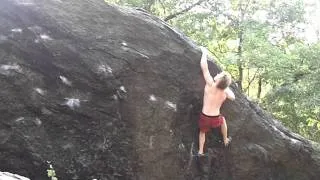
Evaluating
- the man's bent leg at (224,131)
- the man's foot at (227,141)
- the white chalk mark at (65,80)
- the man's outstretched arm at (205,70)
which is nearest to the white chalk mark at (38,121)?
the white chalk mark at (65,80)

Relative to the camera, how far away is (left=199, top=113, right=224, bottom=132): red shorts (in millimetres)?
8703

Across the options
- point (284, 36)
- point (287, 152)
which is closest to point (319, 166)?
point (287, 152)

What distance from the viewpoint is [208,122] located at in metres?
8.70

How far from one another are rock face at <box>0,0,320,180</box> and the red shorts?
0.72 feet

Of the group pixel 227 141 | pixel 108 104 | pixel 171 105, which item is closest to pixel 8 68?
pixel 108 104

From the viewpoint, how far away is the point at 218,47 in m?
26.9

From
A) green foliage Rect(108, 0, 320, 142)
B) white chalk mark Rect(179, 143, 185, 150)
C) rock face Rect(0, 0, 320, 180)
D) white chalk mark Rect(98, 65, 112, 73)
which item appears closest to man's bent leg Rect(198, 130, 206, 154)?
rock face Rect(0, 0, 320, 180)

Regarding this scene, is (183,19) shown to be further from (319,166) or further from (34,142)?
(34,142)

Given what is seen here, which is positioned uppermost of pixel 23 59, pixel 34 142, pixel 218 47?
pixel 23 59

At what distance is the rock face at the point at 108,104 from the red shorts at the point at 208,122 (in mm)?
218

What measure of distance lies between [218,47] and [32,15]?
1954 cm

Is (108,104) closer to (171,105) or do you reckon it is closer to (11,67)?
(171,105)

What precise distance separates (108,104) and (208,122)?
191 centimetres

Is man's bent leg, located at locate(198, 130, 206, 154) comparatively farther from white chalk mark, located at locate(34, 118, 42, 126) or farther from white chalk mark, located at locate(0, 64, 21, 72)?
white chalk mark, located at locate(0, 64, 21, 72)
